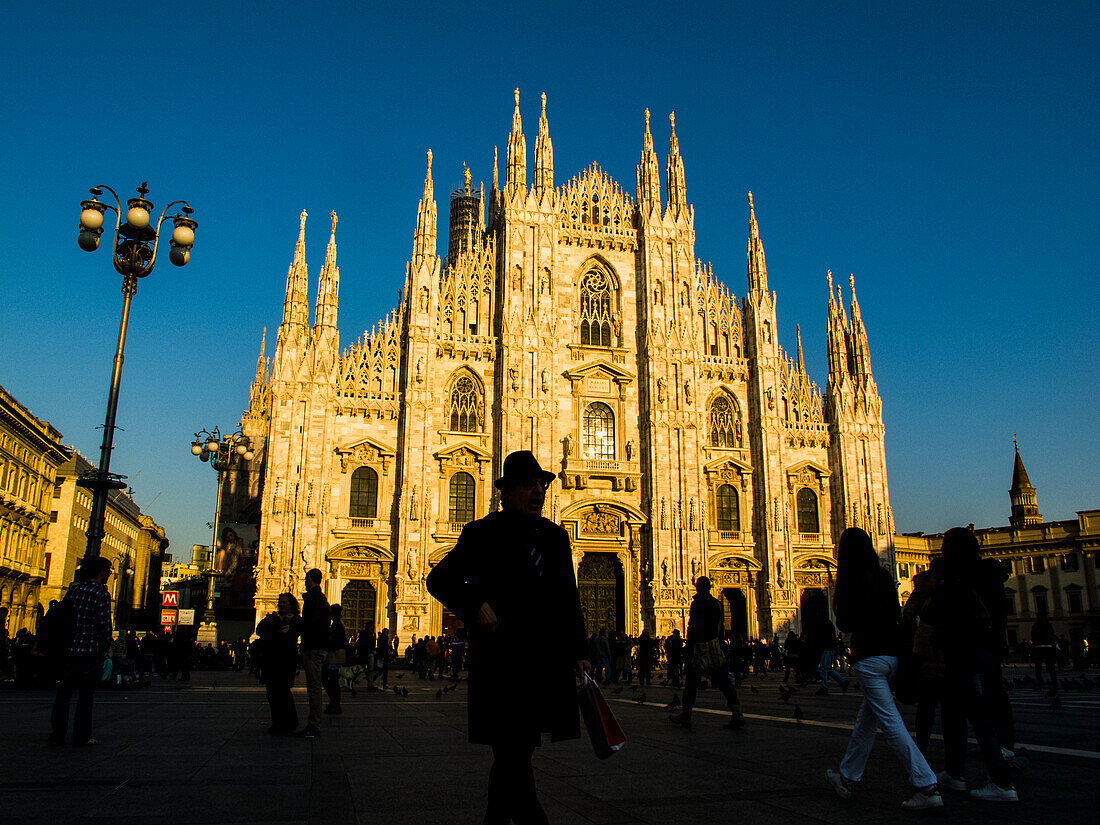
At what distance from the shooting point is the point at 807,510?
129ft

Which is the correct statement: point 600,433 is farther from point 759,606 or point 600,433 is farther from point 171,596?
point 171,596

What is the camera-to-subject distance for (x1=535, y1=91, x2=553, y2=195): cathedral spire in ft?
129

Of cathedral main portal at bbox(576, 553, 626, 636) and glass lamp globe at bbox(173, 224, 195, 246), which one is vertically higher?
glass lamp globe at bbox(173, 224, 195, 246)

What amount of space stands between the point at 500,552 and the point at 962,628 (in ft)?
13.0

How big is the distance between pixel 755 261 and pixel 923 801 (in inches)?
1493

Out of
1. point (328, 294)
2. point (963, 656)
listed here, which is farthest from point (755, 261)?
point (963, 656)

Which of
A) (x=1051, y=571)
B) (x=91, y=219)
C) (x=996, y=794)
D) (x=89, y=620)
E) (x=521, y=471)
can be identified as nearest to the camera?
(x=521, y=471)

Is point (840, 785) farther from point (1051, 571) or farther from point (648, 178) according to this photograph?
point (1051, 571)

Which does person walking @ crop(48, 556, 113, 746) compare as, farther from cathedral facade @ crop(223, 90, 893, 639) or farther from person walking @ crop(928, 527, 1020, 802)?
cathedral facade @ crop(223, 90, 893, 639)

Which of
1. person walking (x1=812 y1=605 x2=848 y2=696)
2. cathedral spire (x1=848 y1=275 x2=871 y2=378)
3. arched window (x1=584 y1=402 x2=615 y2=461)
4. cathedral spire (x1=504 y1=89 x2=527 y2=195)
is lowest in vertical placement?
person walking (x1=812 y1=605 x2=848 y2=696)

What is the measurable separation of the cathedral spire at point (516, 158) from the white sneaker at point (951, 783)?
3521 cm

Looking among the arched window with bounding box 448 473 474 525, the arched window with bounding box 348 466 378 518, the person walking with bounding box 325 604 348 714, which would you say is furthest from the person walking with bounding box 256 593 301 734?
the arched window with bounding box 448 473 474 525

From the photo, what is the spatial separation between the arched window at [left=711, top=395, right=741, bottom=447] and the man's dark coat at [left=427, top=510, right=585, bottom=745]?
35.5 meters

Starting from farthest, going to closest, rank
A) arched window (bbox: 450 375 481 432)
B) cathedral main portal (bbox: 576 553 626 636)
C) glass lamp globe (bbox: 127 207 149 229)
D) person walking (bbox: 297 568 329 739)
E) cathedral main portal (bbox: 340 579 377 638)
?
arched window (bbox: 450 375 481 432) < cathedral main portal (bbox: 576 553 626 636) < cathedral main portal (bbox: 340 579 377 638) < glass lamp globe (bbox: 127 207 149 229) < person walking (bbox: 297 568 329 739)
